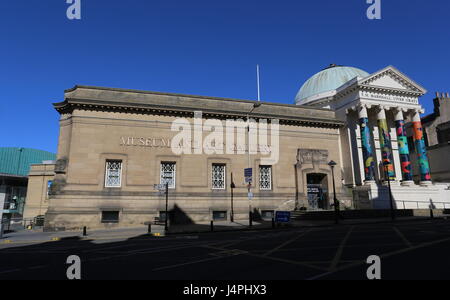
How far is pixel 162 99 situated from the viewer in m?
27.6

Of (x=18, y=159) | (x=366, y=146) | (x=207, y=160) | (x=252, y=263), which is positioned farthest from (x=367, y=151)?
(x=18, y=159)

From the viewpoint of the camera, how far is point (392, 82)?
121ft

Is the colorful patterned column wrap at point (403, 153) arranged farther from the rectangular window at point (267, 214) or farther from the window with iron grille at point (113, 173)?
the window with iron grille at point (113, 173)

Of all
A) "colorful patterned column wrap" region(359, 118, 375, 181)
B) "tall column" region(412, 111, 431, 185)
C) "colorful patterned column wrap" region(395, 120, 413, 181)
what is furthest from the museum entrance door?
"tall column" region(412, 111, 431, 185)

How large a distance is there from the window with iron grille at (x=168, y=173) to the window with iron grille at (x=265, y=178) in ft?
29.3

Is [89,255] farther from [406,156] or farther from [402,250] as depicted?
[406,156]


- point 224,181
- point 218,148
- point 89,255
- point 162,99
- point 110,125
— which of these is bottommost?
point 89,255

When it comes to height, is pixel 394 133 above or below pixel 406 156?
above

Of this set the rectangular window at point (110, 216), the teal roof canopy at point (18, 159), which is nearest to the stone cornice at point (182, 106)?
the rectangular window at point (110, 216)

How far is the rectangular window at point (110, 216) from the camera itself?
23688 mm

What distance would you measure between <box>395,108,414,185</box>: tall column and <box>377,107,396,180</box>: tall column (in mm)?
1128

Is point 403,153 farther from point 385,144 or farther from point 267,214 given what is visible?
point 267,214
